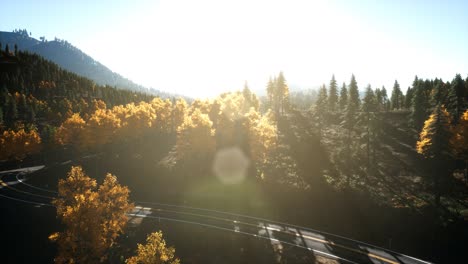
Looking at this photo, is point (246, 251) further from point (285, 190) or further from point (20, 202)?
point (20, 202)

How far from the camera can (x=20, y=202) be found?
45.7 metres

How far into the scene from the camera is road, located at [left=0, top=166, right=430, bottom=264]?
27952 mm

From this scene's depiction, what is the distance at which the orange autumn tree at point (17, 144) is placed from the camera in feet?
226

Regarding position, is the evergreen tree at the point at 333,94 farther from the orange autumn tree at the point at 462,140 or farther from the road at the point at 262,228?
the road at the point at 262,228

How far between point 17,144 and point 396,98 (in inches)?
5086

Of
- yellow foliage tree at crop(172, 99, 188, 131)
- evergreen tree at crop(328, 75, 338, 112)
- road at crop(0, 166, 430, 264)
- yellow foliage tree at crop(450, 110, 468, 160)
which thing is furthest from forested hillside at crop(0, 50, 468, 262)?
evergreen tree at crop(328, 75, 338, 112)

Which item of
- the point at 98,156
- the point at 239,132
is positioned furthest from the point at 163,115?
the point at 239,132

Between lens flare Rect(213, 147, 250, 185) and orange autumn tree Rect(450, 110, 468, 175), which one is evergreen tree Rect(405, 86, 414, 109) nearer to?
orange autumn tree Rect(450, 110, 468, 175)

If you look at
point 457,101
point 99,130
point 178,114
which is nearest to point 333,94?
point 457,101

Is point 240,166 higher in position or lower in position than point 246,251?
higher

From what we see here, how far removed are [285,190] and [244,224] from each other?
11461 millimetres

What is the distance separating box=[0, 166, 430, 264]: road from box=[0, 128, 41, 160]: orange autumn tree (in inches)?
983

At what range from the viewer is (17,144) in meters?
A: 71.3

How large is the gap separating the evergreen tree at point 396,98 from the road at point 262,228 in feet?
325
